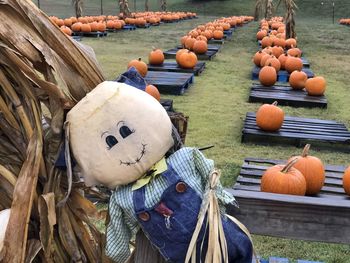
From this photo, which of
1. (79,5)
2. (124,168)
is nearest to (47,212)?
(124,168)

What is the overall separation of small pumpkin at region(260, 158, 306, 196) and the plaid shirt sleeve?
2.00m

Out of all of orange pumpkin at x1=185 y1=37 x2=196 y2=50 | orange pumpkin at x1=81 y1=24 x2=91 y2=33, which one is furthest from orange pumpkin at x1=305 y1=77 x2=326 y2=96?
orange pumpkin at x1=81 y1=24 x2=91 y2=33

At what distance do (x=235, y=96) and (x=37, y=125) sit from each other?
7749 mm

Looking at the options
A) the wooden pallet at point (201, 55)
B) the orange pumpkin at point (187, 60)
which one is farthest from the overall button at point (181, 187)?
the wooden pallet at point (201, 55)

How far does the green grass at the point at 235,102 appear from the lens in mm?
3859

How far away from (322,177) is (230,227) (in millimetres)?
2478

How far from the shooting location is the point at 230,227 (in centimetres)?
172

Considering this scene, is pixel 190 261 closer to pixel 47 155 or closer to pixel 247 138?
pixel 47 155

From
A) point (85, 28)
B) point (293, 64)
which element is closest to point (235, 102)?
point (293, 64)

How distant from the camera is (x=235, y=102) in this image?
865 cm

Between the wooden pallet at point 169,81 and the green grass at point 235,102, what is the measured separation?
0.19 meters

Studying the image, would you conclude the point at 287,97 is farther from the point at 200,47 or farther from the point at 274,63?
the point at 200,47

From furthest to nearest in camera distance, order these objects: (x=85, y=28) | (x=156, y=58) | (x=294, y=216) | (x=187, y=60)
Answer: (x=85, y=28), (x=187, y=60), (x=156, y=58), (x=294, y=216)

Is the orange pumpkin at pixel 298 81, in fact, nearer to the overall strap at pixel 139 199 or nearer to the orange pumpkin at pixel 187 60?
the orange pumpkin at pixel 187 60
